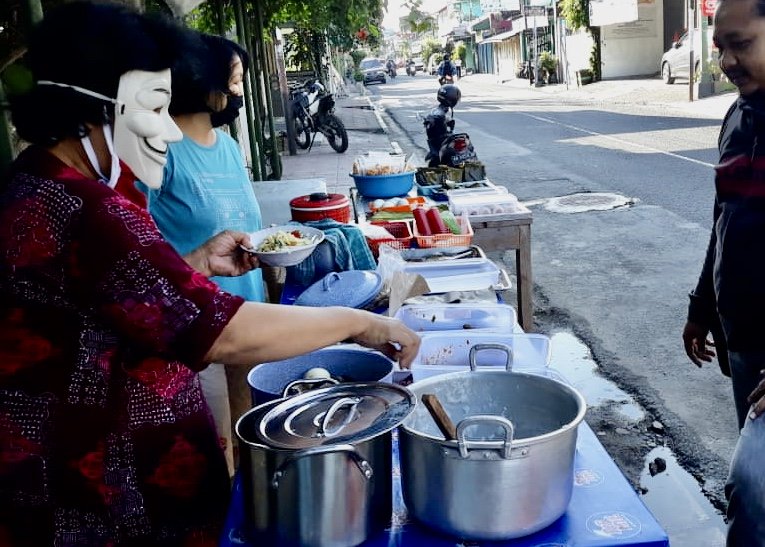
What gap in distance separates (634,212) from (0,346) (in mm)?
7383

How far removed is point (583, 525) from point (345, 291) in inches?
54.4

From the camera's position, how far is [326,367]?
1.92 meters

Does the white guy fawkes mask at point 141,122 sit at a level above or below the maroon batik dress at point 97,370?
above

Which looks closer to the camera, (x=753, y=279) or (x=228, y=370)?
(x=753, y=279)

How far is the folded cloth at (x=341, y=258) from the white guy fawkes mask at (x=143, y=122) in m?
1.53

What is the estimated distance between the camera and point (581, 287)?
19.1 ft

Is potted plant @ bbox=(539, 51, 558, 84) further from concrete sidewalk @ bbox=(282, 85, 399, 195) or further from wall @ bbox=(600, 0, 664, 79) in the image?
concrete sidewalk @ bbox=(282, 85, 399, 195)

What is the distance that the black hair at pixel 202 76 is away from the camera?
8.81ft

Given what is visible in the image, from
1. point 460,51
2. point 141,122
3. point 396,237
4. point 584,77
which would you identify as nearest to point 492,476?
point 141,122

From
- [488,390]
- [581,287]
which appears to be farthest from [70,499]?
[581,287]

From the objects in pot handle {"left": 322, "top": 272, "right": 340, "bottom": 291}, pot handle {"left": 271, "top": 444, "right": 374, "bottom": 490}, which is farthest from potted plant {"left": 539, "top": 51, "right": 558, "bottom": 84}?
pot handle {"left": 271, "top": 444, "right": 374, "bottom": 490}

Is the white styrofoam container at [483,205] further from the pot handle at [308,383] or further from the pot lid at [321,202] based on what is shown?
the pot handle at [308,383]

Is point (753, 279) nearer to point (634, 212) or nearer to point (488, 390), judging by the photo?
point (488, 390)

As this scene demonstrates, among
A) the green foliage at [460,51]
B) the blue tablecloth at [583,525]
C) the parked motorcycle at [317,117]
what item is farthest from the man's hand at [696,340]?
the green foliage at [460,51]
